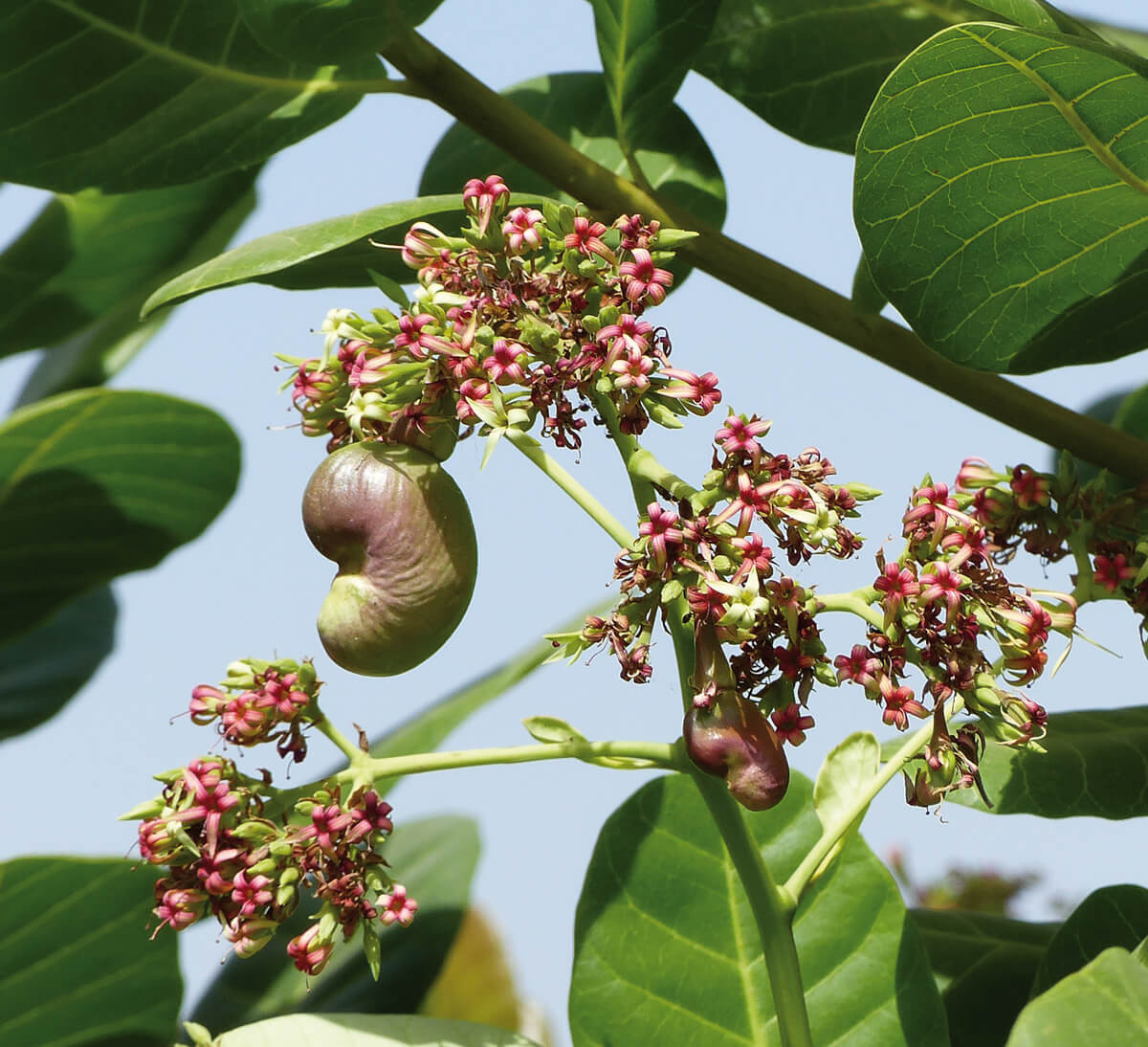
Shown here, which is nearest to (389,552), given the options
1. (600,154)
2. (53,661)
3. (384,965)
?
(600,154)

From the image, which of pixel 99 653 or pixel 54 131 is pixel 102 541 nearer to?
pixel 99 653

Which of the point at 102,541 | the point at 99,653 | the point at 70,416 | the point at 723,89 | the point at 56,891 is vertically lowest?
the point at 56,891

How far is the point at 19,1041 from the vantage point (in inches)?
65.1

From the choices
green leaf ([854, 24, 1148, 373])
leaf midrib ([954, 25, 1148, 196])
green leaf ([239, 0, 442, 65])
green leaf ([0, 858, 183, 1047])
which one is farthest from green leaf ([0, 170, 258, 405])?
leaf midrib ([954, 25, 1148, 196])

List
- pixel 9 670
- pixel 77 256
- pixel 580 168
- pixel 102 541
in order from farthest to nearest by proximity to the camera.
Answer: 1. pixel 9 670
2. pixel 77 256
3. pixel 102 541
4. pixel 580 168

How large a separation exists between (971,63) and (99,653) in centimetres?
184

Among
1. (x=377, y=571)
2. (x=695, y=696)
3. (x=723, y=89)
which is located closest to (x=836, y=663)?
(x=695, y=696)

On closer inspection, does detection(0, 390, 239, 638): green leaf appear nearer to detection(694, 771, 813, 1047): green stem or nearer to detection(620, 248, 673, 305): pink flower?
detection(620, 248, 673, 305): pink flower

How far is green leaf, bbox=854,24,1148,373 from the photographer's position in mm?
1034

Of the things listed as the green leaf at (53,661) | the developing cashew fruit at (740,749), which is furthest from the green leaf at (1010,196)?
the green leaf at (53,661)

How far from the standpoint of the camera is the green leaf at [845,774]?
1.18 metres

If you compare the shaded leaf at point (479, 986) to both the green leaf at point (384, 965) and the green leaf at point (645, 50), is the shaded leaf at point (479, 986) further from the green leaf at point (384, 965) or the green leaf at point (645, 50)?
the green leaf at point (645, 50)

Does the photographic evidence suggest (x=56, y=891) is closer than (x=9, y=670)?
Yes

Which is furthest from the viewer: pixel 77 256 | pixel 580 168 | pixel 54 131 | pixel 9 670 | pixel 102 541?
pixel 9 670
